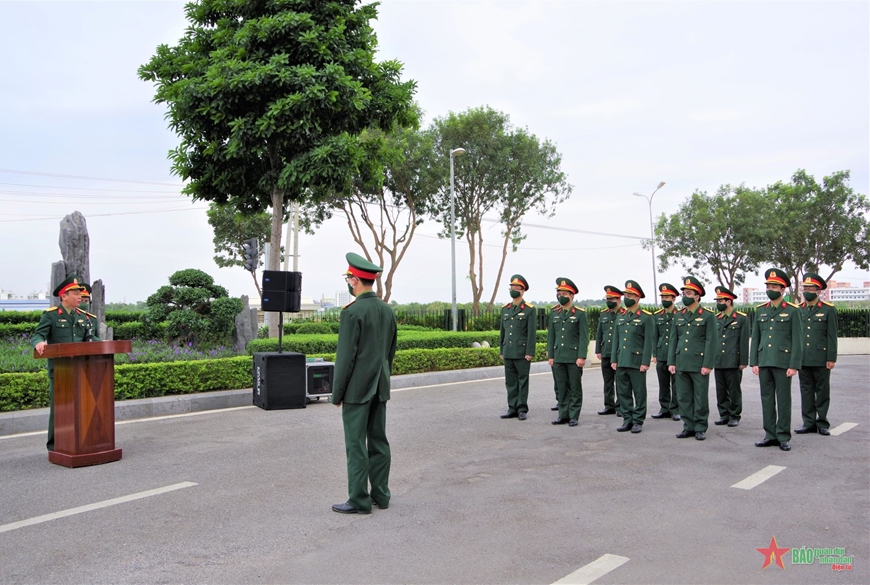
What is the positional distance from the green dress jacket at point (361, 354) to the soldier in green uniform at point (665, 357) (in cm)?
584

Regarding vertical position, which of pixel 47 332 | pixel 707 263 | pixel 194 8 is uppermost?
pixel 194 8

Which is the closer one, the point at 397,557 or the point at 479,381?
the point at 397,557

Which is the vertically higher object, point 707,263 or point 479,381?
point 707,263

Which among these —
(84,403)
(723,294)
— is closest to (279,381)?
(84,403)

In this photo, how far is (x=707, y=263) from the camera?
38.6 m

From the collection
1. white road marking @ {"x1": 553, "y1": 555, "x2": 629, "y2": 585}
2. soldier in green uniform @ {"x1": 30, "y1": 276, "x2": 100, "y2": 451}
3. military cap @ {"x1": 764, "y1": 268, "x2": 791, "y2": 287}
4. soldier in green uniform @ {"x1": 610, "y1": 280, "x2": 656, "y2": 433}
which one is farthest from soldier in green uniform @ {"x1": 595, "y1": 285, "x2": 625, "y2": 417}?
soldier in green uniform @ {"x1": 30, "y1": 276, "x2": 100, "y2": 451}

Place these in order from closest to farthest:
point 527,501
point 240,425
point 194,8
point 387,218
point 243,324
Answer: point 527,501, point 240,425, point 194,8, point 243,324, point 387,218

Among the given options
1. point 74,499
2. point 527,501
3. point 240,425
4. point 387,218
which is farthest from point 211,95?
point 387,218

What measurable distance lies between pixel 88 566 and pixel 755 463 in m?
5.91

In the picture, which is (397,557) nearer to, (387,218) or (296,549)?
(296,549)

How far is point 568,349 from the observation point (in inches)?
378

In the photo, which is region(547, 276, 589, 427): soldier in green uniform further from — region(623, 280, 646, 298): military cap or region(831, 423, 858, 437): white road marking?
region(831, 423, 858, 437): white road marking

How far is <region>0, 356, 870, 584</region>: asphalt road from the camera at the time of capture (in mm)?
4219

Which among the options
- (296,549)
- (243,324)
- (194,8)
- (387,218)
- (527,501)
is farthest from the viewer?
(387,218)
